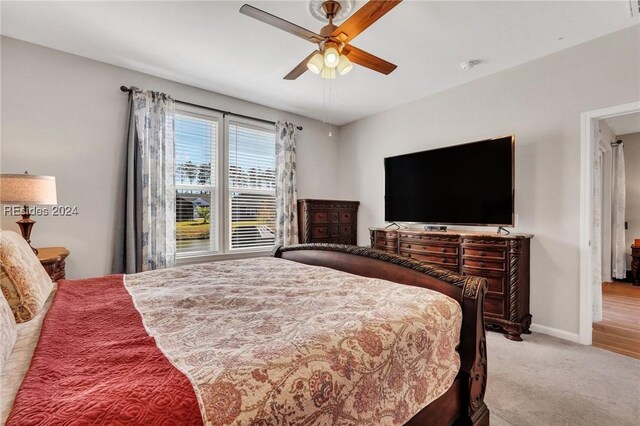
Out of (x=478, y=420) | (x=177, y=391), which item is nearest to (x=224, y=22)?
(x=177, y=391)

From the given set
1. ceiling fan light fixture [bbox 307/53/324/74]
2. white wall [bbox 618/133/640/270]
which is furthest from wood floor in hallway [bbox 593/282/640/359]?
ceiling fan light fixture [bbox 307/53/324/74]

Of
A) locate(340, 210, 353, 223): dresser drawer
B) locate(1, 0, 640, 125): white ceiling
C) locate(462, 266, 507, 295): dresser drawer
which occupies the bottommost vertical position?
locate(462, 266, 507, 295): dresser drawer

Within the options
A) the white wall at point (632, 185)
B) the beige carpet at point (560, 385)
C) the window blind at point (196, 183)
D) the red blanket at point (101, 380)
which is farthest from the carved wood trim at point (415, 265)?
the white wall at point (632, 185)

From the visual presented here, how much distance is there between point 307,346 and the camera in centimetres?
91

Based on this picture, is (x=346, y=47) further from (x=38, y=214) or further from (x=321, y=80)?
(x=38, y=214)

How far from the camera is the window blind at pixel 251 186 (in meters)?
4.13

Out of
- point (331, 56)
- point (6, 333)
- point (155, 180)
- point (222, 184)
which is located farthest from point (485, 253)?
point (155, 180)

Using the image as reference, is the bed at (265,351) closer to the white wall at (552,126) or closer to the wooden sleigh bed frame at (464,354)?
the wooden sleigh bed frame at (464,354)

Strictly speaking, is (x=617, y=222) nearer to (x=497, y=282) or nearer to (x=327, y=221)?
(x=497, y=282)

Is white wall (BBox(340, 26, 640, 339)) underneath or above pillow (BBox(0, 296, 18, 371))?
above

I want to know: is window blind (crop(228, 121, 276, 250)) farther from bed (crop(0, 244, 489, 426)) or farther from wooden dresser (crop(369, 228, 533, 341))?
wooden dresser (crop(369, 228, 533, 341))

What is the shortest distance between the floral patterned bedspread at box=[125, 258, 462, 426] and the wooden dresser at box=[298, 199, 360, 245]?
2.72 metres

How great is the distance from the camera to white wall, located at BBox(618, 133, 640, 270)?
5.24 meters

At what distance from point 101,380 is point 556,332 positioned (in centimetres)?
368
